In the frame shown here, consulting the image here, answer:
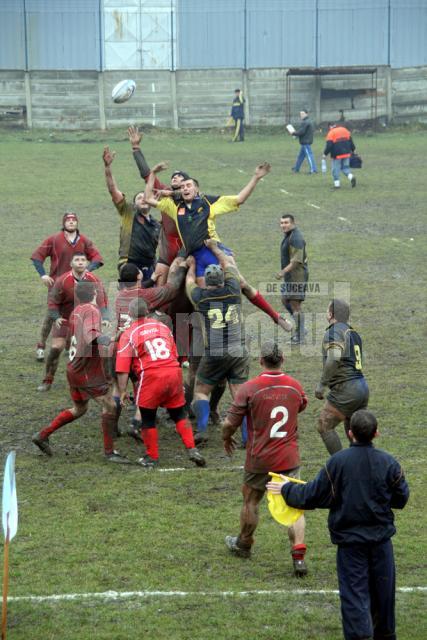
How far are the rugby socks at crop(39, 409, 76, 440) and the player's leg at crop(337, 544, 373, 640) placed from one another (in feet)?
16.6

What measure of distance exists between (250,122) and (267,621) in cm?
3788

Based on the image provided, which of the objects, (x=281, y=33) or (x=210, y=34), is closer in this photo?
(x=210, y=34)

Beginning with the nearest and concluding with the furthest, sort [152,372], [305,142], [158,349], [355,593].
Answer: [355,593] → [152,372] → [158,349] → [305,142]

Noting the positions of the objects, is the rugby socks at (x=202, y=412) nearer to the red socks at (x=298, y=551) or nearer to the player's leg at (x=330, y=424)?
the player's leg at (x=330, y=424)

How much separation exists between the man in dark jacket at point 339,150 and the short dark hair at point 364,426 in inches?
929

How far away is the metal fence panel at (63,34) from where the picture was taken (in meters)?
46.1

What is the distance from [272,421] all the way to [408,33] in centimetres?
4197

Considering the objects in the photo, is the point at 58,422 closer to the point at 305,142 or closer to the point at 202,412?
the point at 202,412

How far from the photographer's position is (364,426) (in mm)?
7238

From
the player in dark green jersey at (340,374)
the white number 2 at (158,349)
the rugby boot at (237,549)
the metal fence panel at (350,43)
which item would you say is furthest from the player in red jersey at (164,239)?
the metal fence panel at (350,43)

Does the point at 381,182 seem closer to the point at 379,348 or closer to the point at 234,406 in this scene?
the point at 379,348

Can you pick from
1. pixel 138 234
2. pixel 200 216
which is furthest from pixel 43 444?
pixel 138 234

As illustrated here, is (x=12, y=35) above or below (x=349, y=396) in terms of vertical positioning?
above

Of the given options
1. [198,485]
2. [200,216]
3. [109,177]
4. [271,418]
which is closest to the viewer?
[271,418]
